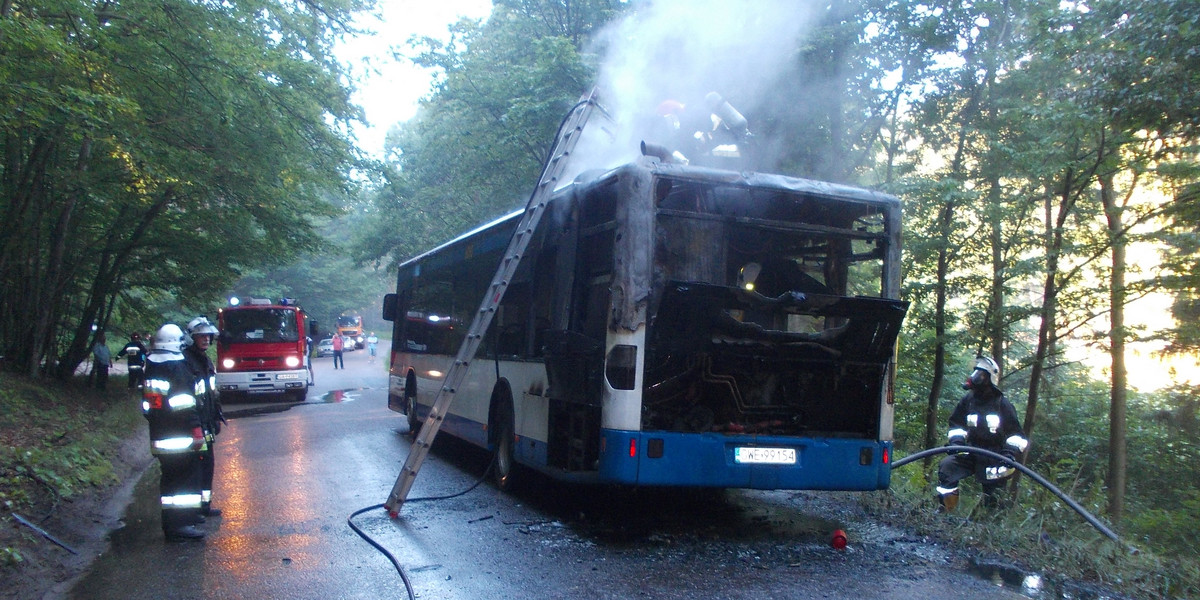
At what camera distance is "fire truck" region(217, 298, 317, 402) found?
21.4 metres

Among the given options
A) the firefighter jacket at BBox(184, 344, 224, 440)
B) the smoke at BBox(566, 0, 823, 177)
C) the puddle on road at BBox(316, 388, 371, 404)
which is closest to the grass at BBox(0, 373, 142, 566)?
the firefighter jacket at BBox(184, 344, 224, 440)

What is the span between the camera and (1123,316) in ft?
42.4

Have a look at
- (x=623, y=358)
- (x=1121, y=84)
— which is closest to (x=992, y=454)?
(x=623, y=358)

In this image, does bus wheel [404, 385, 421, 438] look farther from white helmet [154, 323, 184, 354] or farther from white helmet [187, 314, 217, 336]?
white helmet [154, 323, 184, 354]

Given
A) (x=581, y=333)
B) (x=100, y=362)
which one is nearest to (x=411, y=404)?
(x=581, y=333)

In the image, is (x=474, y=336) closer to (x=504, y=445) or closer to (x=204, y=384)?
(x=504, y=445)

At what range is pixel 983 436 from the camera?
7.64 m

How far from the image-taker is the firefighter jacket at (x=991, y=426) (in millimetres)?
7551

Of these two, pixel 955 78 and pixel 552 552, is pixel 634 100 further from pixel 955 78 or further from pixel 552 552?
pixel 552 552

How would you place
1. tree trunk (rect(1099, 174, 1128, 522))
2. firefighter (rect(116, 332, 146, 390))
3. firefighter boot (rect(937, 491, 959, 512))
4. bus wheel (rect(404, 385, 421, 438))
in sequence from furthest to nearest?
firefighter (rect(116, 332, 146, 390)), bus wheel (rect(404, 385, 421, 438)), tree trunk (rect(1099, 174, 1128, 522)), firefighter boot (rect(937, 491, 959, 512))

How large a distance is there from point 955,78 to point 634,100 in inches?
275

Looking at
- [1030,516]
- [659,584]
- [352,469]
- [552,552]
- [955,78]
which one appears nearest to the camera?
[659,584]

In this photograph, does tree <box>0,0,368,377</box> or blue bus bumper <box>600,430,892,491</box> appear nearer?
blue bus bumper <box>600,430,892,491</box>

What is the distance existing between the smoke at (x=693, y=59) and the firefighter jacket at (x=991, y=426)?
6.58 metres
